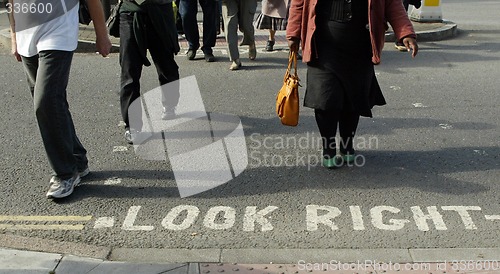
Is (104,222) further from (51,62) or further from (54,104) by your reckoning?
(51,62)

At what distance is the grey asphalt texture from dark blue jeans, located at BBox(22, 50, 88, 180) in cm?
29

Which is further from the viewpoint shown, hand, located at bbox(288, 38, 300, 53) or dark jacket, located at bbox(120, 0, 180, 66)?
dark jacket, located at bbox(120, 0, 180, 66)

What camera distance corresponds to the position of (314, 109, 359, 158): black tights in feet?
16.1

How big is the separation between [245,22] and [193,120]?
8.10 feet

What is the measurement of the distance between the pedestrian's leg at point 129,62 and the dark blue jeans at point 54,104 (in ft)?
3.08

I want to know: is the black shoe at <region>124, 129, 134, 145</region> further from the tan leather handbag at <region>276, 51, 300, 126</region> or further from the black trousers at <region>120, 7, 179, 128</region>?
the tan leather handbag at <region>276, 51, 300, 126</region>

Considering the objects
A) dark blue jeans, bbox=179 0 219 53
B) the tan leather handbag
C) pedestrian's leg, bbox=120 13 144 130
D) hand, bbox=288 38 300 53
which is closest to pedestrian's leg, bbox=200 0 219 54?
dark blue jeans, bbox=179 0 219 53

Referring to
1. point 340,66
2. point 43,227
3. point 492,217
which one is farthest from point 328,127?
point 43,227

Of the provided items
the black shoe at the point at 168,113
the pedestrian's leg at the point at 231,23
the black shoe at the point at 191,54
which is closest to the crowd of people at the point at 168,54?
the black shoe at the point at 168,113

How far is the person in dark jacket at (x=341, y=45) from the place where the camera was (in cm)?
462

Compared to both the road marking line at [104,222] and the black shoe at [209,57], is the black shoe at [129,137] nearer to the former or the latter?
the road marking line at [104,222]

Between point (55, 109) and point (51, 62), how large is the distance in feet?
0.99

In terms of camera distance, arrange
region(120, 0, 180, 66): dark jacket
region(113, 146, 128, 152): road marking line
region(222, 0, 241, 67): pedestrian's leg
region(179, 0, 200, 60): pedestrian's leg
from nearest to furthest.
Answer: region(120, 0, 180, 66): dark jacket < region(113, 146, 128, 152): road marking line < region(222, 0, 241, 67): pedestrian's leg < region(179, 0, 200, 60): pedestrian's leg

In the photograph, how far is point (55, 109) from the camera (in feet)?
14.1
